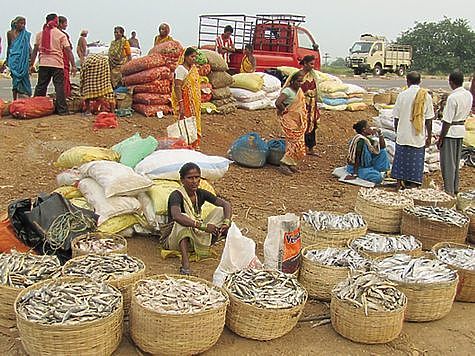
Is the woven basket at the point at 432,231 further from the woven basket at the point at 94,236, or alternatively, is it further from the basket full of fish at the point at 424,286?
the woven basket at the point at 94,236

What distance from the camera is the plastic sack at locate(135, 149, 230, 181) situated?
5.86m

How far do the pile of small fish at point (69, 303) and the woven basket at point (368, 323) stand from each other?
5.05ft

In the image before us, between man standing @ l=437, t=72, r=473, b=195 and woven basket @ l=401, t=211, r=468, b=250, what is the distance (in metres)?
2.03

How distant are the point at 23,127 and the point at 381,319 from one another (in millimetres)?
7294

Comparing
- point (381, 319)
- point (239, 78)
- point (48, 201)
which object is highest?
point (239, 78)

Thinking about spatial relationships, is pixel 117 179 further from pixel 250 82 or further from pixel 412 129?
pixel 250 82

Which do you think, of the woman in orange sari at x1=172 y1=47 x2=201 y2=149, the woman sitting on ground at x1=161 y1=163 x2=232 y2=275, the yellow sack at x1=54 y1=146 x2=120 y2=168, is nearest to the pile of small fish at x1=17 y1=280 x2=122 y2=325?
the woman sitting on ground at x1=161 y1=163 x2=232 y2=275

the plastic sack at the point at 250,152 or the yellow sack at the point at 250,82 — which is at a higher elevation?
the yellow sack at the point at 250,82

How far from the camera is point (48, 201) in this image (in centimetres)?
507

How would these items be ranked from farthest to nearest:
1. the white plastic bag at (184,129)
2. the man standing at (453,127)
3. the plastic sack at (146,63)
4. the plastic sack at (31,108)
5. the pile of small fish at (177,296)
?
the plastic sack at (146,63)
the plastic sack at (31,108)
the white plastic bag at (184,129)
the man standing at (453,127)
the pile of small fish at (177,296)

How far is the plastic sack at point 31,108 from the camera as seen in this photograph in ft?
32.1

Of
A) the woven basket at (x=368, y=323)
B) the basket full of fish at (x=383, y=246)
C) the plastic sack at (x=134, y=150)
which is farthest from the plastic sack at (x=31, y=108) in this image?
the woven basket at (x=368, y=323)

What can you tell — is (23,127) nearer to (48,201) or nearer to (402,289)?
(48,201)

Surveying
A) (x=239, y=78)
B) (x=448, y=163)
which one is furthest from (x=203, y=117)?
(x=448, y=163)
